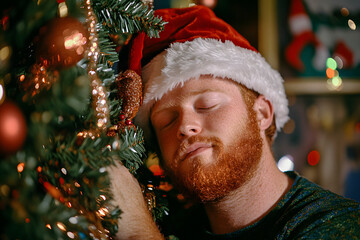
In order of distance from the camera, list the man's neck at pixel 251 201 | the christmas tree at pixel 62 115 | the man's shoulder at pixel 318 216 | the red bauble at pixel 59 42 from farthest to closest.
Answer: the man's neck at pixel 251 201 → the man's shoulder at pixel 318 216 → the red bauble at pixel 59 42 → the christmas tree at pixel 62 115

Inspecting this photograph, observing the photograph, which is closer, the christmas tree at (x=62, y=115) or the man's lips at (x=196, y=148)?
the christmas tree at (x=62, y=115)

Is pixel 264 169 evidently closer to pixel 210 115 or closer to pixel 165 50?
pixel 210 115

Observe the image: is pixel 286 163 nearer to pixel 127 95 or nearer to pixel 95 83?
pixel 127 95

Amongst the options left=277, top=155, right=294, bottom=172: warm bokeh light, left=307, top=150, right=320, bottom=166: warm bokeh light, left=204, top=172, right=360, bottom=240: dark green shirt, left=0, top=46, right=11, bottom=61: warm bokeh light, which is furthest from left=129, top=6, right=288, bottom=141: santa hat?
left=307, top=150, right=320, bottom=166: warm bokeh light

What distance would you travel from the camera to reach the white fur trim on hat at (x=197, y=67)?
0.92 m

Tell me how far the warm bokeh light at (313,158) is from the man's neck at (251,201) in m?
1.06

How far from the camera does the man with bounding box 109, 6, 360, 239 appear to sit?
2.91 ft

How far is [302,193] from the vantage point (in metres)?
0.94

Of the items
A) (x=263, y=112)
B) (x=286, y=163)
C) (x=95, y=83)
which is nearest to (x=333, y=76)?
(x=286, y=163)

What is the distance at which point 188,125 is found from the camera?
2.94 feet

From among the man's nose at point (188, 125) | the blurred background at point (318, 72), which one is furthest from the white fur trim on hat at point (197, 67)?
the blurred background at point (318, 72)

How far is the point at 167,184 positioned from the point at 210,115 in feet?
1.18

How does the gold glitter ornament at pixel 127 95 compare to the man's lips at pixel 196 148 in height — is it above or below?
above

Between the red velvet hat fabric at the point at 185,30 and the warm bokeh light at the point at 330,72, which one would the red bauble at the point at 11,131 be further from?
the warm bokeh light at the point at 330,72
